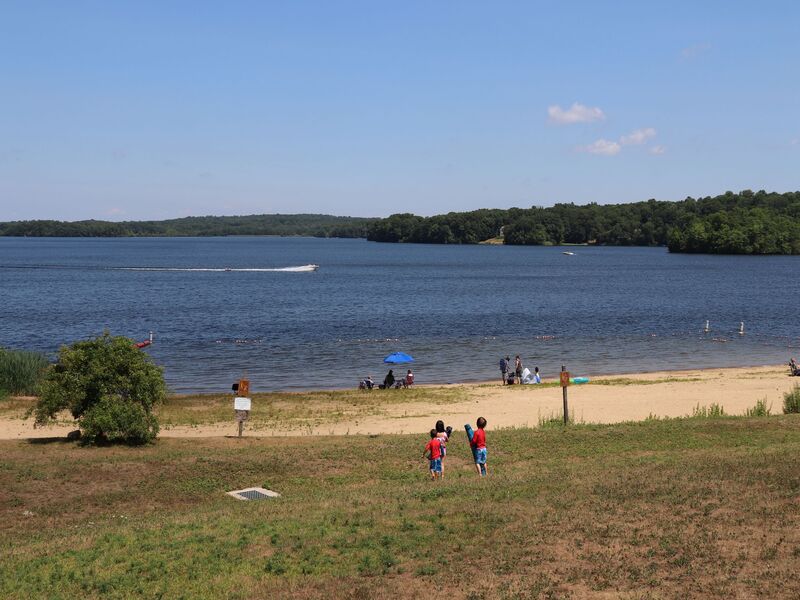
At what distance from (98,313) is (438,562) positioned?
247 ft

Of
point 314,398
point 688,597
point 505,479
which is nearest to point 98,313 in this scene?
point 314,398

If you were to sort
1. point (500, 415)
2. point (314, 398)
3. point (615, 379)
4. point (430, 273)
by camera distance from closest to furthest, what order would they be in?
point (500, 415), point (314, 398), point (615, 379), point (430, 273)

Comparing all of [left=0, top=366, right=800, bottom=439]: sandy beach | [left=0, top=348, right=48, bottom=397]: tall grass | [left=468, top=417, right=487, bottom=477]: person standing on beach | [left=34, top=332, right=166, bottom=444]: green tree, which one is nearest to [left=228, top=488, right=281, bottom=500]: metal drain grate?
[left=468, top=417, right=487, bottom=477]: person standing on beach

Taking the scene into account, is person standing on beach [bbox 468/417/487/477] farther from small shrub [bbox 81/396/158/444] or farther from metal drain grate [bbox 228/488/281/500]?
small shrub [bbox 81/396/158/444]

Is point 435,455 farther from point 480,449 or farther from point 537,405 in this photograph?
point 537,405

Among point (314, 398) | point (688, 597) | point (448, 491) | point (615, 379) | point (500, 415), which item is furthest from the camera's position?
point (615, 379)

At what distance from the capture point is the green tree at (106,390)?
79.3 ft

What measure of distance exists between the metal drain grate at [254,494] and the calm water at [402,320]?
81.1ft

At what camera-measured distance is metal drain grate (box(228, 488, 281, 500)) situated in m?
19.0

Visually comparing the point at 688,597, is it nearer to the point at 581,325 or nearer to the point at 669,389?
the point at 669,389

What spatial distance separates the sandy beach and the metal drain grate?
8.92 metres

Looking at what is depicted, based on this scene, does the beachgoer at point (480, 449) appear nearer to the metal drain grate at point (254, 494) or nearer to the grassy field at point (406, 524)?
the grassy field at point (406, 524)

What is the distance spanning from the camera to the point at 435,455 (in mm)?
19891

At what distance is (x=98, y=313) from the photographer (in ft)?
272
